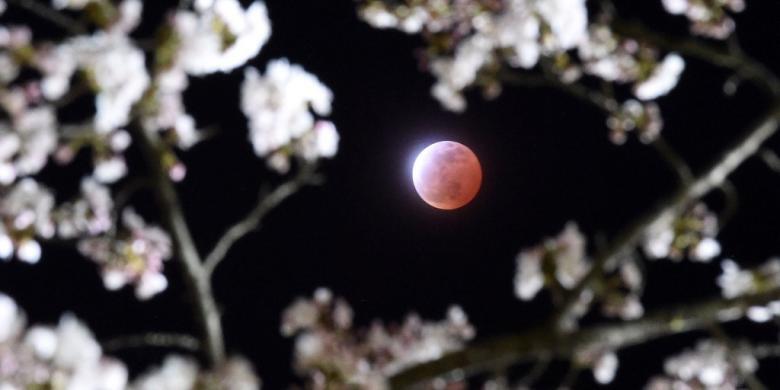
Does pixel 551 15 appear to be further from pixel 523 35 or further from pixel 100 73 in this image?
pixel 100 73

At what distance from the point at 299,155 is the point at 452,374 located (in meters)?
2.33

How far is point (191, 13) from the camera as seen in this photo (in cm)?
414

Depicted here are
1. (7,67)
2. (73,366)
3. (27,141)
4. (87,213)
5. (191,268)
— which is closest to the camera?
(73,366)

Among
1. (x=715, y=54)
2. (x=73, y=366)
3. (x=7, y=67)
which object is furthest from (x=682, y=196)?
(x=7, y=67)

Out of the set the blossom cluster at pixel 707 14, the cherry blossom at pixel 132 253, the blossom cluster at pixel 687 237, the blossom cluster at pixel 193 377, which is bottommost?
the blossom cluster at pixel 193 377

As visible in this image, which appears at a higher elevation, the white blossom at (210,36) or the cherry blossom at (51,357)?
the white blossom at (210,36)

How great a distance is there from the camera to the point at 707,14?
18.6ft

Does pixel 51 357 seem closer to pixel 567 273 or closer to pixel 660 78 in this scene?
pixel 567 273

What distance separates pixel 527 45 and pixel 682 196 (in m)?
2.04

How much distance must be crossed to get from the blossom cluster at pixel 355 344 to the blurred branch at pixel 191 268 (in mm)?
586

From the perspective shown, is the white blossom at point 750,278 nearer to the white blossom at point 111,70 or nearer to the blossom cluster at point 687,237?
the blossom cluster at point 687,237

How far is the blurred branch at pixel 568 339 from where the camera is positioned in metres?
3.35

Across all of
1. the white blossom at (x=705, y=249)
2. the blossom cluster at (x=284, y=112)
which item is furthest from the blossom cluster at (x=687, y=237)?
the blossom cluster at (x=284, y=112)

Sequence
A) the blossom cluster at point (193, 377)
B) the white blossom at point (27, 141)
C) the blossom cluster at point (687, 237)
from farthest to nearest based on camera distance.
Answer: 1. the blossom cluster at point (687, 237)
2. the white blossom at point (27, 141)
3. the blossom cluster at point (193, 377)
